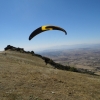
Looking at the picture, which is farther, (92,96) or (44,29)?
(44,29)

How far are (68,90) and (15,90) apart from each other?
558 cm

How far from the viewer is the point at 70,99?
14.9 meters

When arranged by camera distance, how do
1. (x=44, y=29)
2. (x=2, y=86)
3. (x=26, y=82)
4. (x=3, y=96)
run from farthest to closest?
(x=44, y=29) < (x=26, y=82) < (x=2, y=86) < (x=3, y=96)

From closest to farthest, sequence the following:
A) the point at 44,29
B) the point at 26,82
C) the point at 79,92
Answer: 1. the point at 79,92
2. the point at 26,82
3. the point at 44,29

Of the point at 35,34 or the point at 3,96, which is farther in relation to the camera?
the point at 35,34

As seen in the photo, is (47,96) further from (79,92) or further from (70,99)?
(79,92)

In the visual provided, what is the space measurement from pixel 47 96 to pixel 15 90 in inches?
123

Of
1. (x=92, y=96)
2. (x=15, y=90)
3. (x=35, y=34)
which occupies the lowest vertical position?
(x=92, y=96)

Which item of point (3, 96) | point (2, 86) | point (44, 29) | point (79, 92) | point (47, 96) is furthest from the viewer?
point (44, 29)

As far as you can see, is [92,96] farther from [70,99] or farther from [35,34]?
[35,34]

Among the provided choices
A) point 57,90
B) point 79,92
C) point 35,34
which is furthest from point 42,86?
point 35,34

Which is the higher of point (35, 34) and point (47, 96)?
point (35, 34)

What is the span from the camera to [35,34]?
69.6ft

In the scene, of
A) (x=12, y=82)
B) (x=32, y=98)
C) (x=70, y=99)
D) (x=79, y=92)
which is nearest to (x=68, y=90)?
(x=79, y=92)
